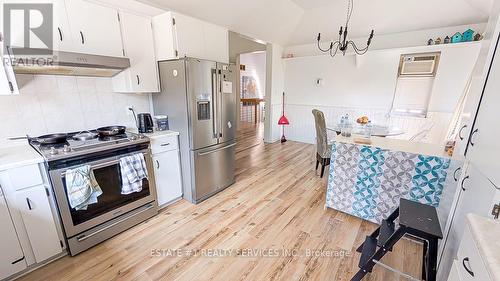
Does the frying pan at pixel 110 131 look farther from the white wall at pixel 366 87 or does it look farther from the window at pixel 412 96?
the window at pixel 412 96

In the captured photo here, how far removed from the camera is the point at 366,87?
14.1ft

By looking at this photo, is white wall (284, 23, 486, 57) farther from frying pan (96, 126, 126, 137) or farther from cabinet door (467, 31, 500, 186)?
frying pan (96, 126, 126, 137)

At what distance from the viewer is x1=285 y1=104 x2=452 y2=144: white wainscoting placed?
11.9 feet

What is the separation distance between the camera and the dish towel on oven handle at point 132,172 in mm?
1965

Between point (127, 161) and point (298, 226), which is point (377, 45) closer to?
point (298, 226)

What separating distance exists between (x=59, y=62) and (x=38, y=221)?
4.20ft

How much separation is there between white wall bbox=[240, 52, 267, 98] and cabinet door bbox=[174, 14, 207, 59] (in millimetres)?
5454

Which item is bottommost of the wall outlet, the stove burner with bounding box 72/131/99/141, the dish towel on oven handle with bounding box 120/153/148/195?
the dish towel on oven handle with bounding box 120/153/148/195

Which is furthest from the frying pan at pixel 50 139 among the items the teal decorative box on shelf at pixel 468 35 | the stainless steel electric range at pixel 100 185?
the teal decorative box on shelf at pixel 468 35

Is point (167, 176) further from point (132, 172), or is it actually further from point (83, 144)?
point (83, 144)

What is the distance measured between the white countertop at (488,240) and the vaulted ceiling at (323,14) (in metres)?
3.32

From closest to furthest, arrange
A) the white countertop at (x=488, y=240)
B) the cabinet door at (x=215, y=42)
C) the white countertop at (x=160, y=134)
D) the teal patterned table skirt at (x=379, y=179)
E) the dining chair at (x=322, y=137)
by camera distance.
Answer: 1. the white countertop at (x=488, y=240)
2. the teal patterned table skirt at (x=379, y=179)
3. the white countertop at (x=160, y=134)
4. the cabinet door at (x=215, y=42)
5. the dining chair at (x=322, y=137)

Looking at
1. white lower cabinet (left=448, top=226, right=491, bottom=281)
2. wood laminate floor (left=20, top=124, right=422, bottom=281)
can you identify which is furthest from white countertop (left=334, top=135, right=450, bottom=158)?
white lower cabinet (left=448, top=226, right=491, bottom=281)

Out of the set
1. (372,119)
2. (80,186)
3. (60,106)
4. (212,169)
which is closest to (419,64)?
(372,119)
